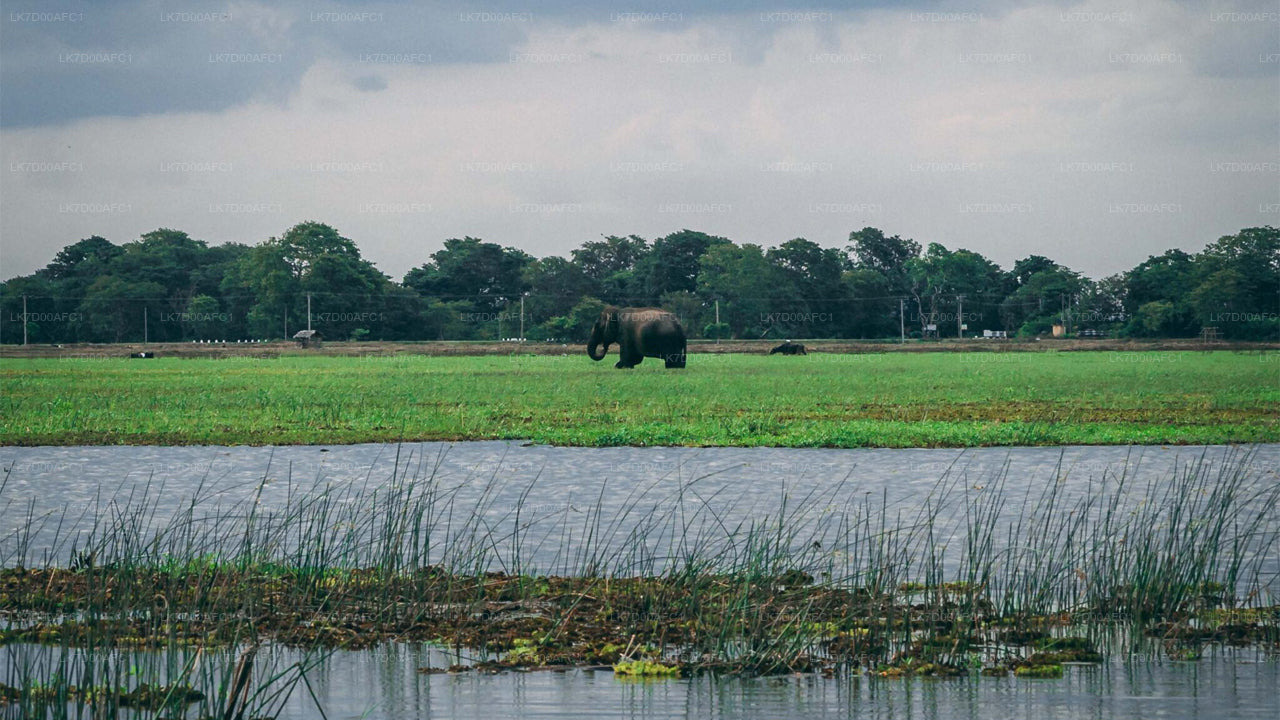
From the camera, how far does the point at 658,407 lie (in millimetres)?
26734

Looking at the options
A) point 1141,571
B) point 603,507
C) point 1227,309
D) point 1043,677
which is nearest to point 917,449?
point 603,507

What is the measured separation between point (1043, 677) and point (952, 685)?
559mm

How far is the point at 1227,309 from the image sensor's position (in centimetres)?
9288

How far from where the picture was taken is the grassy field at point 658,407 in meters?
21.0

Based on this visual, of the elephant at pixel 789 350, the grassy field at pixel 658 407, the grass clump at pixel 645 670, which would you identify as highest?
the elephant at pixel 789 350

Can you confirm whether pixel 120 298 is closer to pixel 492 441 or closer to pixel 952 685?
pixel 492 441

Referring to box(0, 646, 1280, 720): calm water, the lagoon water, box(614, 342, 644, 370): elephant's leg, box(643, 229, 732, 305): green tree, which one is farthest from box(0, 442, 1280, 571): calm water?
box(643, 229, 732, 305): green tree

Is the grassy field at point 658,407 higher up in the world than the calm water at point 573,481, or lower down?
higher up

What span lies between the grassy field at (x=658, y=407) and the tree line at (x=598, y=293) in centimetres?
5025

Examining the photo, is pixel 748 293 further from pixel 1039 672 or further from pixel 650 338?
pixel 1039 672

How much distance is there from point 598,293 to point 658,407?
254 feet

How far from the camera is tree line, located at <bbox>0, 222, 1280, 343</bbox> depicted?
95375mm

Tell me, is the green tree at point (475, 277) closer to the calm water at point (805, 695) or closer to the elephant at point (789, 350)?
the elephant at point (789, 350)

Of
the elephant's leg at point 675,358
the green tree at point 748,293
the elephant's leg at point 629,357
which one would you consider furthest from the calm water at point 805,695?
the green tree at point 748,293
